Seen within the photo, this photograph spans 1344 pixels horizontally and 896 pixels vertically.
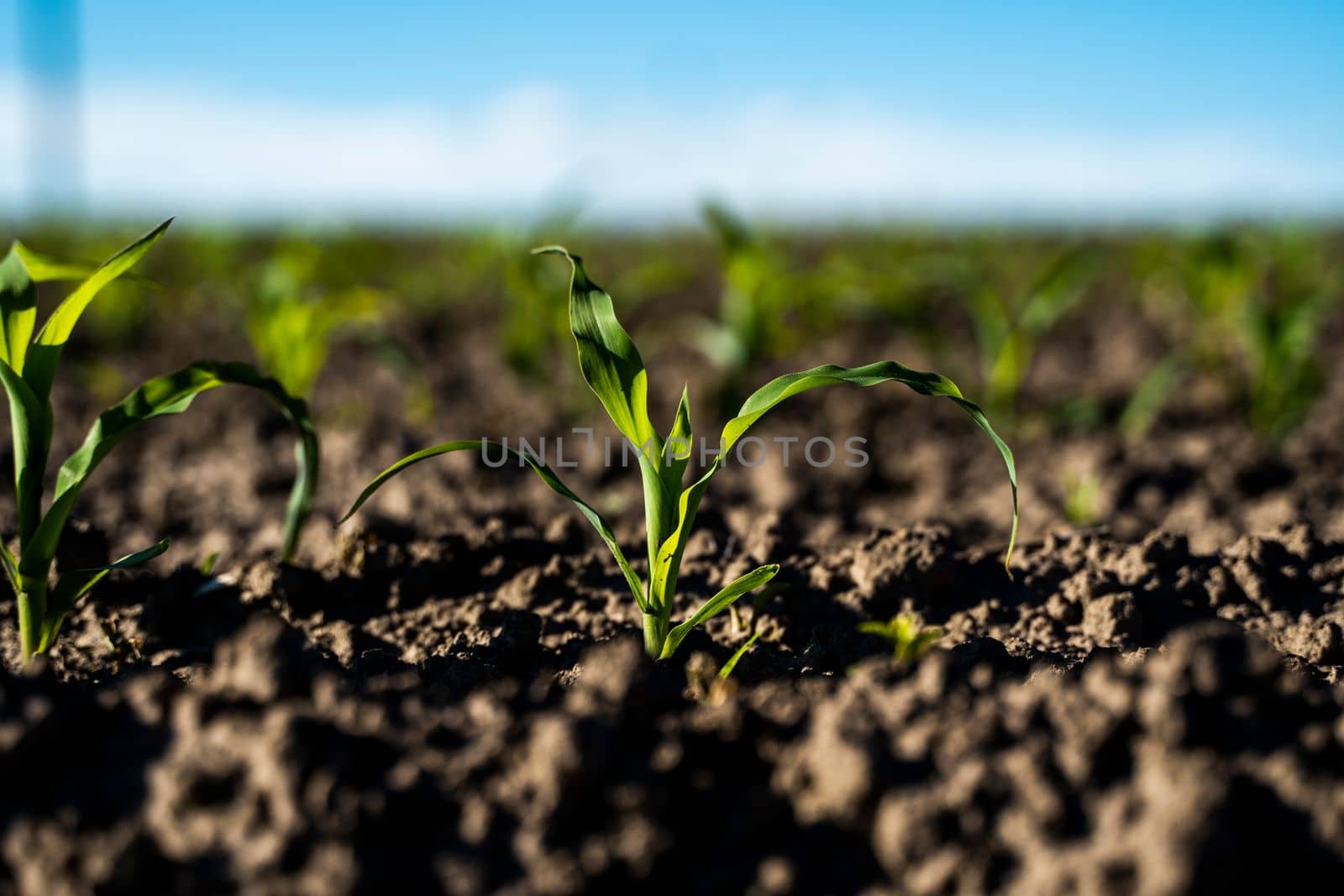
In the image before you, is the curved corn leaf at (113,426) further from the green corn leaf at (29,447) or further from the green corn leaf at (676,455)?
the green corn leaf at (676,455)

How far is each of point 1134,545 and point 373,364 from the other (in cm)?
409

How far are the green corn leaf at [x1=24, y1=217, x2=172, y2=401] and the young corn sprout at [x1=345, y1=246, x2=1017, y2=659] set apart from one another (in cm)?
51

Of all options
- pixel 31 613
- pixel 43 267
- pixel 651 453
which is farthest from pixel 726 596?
pixel 43 267

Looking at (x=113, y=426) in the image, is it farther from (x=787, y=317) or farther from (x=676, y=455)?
(x=787, y=317)

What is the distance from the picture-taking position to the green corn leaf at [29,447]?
4.83 feet

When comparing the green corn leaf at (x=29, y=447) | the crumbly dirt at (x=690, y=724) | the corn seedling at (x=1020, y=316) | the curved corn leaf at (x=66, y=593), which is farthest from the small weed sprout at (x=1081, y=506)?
the green corn leaf at (x=29, y=447)

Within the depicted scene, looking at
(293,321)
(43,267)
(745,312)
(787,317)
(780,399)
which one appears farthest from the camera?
(787,317)

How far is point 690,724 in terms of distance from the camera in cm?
121

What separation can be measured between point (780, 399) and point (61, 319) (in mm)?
1114

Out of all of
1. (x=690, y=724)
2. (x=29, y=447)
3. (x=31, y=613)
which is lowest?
(x=31, y=613)

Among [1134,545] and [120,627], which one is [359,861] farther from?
[1134,545]

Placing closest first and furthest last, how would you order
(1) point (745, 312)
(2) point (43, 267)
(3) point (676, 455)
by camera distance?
(3) point (676, 455), (2) point (43, 267), (1) point (745, 312)

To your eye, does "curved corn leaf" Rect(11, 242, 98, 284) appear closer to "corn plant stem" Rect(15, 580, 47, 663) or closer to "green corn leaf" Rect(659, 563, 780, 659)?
"corn plant stem" Rect(15, 580, 47, 663)

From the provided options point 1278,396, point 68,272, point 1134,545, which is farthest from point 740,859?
point 1278,396
